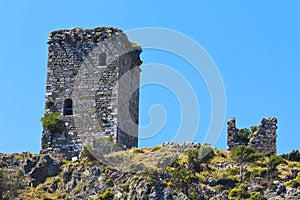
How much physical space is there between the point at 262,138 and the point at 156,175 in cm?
1049

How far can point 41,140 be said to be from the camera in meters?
63.9

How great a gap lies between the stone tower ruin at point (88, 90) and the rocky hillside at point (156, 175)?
2978 millimetres

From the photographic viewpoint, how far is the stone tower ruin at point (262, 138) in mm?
62500

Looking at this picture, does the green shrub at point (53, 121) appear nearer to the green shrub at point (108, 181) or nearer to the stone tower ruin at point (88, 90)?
the stone tower ruin at point (88, 90)

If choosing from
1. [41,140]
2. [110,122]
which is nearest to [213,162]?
[110,122]

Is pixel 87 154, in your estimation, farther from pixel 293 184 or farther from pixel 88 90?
pixel 293 184

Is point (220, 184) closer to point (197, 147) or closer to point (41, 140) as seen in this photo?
point (197, 147)

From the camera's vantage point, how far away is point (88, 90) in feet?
210

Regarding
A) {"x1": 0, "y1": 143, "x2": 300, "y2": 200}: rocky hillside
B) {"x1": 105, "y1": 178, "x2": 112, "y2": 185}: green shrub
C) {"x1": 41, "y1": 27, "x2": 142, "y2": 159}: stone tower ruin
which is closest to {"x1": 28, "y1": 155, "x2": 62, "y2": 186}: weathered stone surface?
{"x1": 0, "y1": 143, "x2": 300, "y2": 200}: rocky hillside

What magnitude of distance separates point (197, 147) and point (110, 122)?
638 centimetres

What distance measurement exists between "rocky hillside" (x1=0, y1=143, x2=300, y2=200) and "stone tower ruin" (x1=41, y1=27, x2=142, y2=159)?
298cm

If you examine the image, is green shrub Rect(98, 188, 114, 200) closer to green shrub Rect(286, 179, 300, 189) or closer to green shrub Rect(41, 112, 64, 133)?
green shrub Rect(286, 179, 300, 189)

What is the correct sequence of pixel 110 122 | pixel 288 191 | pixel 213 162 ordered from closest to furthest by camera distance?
pixel 288 191 < pixel 213 162 < pixel 110 122

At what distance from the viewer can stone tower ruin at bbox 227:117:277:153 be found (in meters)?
62.5
